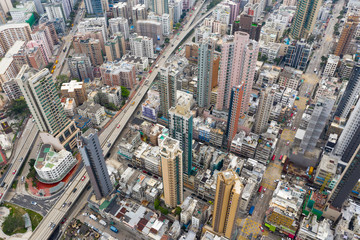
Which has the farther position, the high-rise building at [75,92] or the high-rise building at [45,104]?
the high-rise building at [75,92]

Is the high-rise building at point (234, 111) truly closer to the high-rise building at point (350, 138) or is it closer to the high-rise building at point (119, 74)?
the high-rise building at point (350, 138)

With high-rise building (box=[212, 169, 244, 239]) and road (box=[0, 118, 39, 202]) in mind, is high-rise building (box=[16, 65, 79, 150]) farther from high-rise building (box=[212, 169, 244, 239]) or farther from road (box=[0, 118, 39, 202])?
high-rise building (box=[212, 169, 244, 239])

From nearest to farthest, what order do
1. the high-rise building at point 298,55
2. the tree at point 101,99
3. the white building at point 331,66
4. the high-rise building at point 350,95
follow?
the high-rise building at point 350,95 → the tree at point 101,99 → the white building at point 331,66 → the high-rise building at point 298,55

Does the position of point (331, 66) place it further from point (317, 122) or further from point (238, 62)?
point (317, 122)

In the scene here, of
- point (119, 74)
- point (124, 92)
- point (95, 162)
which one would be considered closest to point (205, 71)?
point (124, 92)

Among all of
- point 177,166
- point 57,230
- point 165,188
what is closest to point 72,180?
point 57,230

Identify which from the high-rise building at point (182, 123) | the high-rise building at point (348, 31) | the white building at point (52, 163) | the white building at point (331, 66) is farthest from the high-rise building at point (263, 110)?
the high-rise building at point (348, 31)

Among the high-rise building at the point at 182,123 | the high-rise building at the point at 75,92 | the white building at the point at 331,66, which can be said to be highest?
the high-rise building at the point at 182,123
